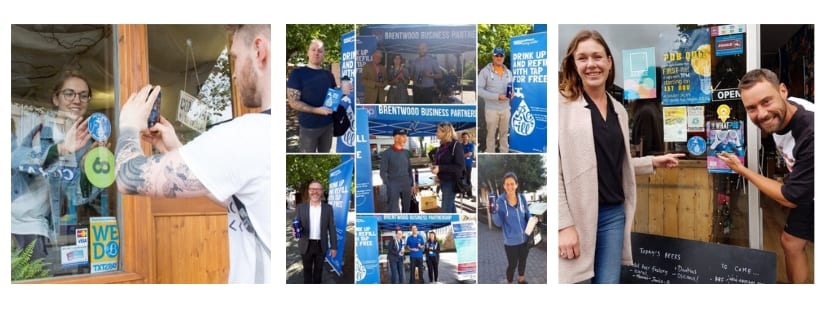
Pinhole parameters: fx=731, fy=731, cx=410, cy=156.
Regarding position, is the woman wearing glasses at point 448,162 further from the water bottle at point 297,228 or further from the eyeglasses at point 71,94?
the eyeglasses at point 71,94

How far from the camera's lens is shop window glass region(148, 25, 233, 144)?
529cm

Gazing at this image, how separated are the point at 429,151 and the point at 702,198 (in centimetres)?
203

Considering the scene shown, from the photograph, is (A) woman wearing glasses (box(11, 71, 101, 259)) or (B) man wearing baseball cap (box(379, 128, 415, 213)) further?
(B) man wearing baseball cap (box(379, 128, 415, 213))

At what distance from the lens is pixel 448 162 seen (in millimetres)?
5430

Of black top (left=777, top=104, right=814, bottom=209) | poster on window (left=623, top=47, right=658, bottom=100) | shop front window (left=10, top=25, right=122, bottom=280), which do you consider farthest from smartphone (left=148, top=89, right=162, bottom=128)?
black top (left=777, top=104, right=814, bottom=209)

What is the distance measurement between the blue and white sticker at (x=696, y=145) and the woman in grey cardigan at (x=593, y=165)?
13 cm

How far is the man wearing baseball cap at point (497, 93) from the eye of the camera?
17.7ft

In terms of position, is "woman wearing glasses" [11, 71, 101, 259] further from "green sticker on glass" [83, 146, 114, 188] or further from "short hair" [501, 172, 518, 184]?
"short hair" [501, 172, 518, 184]

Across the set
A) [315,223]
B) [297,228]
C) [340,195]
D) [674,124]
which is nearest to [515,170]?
[674,124]

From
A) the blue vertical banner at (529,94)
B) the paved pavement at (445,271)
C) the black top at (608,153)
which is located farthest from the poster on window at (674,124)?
the paved pavement at (445,271)

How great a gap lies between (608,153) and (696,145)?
2.14 ft

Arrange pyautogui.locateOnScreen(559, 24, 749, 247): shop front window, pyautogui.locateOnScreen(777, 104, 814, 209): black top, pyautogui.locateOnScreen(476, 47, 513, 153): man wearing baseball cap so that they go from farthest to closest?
pyautogui.locateOnScreen(476, 47, 513, 153): man wearing baseball cap
pyautogui.locateOnScreen(559, 24, 749, 247): shop front window
pyautogui.locateOnScreen(777, 104, 814, 209): black top

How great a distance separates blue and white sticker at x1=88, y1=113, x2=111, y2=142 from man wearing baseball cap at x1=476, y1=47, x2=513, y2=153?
2.70 m

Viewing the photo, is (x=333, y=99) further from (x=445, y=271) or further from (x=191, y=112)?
(x=445, y=271)
